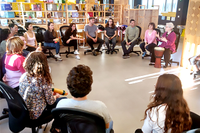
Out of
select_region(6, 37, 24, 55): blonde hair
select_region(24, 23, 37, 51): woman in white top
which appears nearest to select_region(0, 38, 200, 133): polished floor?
select_region(24, 23, 37, 51): woman in white top

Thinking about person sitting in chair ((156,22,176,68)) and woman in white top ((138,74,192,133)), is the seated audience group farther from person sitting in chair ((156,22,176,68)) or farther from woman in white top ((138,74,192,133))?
person sitting in chair ((156,22,176,68))

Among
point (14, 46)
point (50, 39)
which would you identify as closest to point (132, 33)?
point (50, 39)

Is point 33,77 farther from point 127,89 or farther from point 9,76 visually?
point 127,89

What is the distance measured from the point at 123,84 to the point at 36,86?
2.24 m

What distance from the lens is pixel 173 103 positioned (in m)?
1.33

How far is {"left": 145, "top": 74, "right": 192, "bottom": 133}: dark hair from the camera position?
1305mm

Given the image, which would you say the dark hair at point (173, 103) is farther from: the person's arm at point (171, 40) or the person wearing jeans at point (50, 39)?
the person wearing jeans at point (50, 39)

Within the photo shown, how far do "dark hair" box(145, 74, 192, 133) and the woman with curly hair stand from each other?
107cm

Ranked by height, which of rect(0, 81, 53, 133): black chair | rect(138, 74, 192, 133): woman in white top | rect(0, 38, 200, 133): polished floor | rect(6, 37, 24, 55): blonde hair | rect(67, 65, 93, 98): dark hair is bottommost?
rect(0, 38, 200, 133): polished floor

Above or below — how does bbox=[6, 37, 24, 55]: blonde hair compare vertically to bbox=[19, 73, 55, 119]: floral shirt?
above

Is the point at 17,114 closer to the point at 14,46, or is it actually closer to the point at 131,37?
the point at 14,46

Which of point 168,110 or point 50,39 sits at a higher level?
point 50,39

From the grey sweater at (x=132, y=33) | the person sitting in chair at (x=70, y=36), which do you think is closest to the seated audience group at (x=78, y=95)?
the person sitting in chair at (x=70, y=36)

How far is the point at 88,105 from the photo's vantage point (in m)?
1.28
